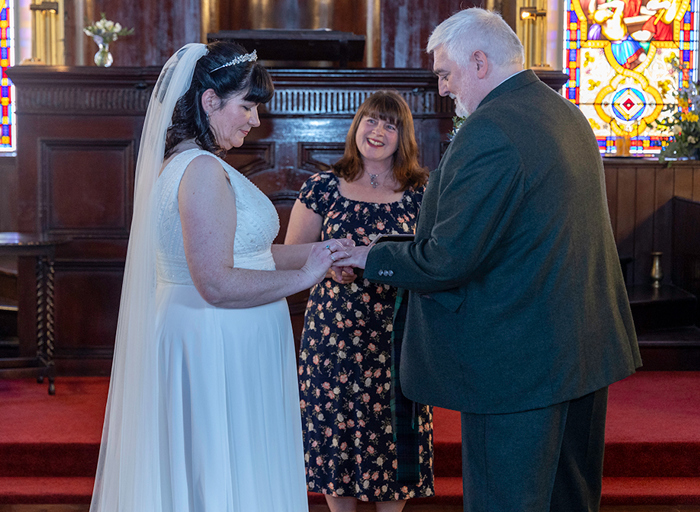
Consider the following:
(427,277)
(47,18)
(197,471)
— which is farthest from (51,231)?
(427,277)

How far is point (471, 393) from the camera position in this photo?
77.0 inches

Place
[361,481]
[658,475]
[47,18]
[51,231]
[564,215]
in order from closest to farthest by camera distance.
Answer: [564,215] < [361,481] < [658,475] < [51,231] < [47,18]

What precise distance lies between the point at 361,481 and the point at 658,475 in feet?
5.43

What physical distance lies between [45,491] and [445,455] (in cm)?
186

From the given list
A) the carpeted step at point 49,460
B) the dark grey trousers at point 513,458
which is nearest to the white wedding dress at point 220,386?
the dark grey trousers at point 513,458

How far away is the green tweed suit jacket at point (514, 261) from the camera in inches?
73.0

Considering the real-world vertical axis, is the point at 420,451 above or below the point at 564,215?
below

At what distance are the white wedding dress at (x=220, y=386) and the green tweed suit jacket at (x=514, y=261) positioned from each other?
1.41 feet

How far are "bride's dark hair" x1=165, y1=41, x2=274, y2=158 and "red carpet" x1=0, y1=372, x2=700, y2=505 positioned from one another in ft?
6.64

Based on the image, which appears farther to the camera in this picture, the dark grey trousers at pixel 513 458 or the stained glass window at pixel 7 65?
the stained glass window at pixel 7 65

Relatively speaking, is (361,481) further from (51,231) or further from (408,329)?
(51,231)

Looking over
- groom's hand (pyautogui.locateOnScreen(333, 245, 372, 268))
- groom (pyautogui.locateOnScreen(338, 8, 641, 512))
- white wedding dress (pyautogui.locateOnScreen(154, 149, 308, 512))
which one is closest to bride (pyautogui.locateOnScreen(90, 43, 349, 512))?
white wedding dress (pyautogui.locateOnScreen(154, 149, 308, 512))

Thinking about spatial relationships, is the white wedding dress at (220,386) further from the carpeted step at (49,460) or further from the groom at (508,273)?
the carpeted step at (49,460)

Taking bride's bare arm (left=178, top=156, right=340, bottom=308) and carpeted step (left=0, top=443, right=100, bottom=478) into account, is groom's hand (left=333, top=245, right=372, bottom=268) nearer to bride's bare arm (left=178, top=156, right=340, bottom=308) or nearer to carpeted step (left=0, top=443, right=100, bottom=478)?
bride's bare arm (left=178, top=156, right=340, bottom=308)
